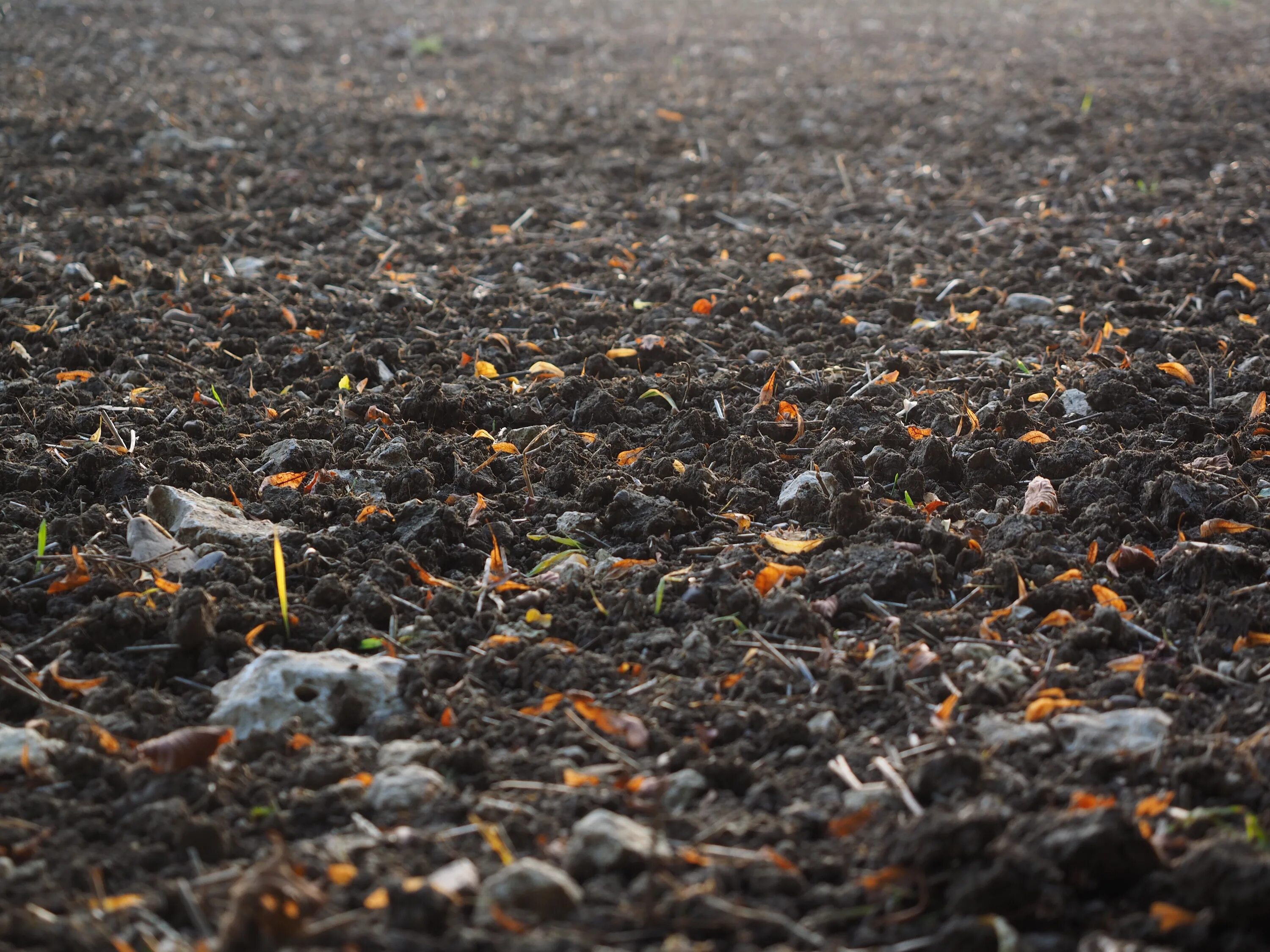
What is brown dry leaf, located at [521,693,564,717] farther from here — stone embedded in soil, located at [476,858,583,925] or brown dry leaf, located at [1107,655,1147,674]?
brown dry leaf, located at [1107,655,1147,674]

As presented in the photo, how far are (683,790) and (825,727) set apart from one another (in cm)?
30

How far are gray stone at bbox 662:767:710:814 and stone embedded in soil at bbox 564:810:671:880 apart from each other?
13 centimetres

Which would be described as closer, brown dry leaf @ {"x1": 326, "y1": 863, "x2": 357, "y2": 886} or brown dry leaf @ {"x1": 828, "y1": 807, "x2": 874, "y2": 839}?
brown dry leaf @ {"x1": 326, "y1": 863, "x2": 357, "y2": 886}

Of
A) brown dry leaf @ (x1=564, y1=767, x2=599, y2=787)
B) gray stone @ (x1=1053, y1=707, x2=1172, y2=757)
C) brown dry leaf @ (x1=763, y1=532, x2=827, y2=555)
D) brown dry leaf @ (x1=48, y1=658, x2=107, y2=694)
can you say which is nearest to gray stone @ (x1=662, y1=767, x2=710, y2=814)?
brown dry leaf @ (x1=564, y1=767, x2=599, y2=787)

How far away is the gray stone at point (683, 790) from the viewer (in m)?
1.79

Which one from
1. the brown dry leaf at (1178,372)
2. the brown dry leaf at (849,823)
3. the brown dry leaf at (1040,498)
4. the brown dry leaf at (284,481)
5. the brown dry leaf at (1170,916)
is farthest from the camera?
the brown dry leaf at (1178,372)

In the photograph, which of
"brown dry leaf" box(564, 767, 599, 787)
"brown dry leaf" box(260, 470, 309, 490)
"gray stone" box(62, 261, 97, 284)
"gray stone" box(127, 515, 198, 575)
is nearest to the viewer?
"brown dry leaf" box(564, 767, 599, 787)

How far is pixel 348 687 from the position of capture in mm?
2062

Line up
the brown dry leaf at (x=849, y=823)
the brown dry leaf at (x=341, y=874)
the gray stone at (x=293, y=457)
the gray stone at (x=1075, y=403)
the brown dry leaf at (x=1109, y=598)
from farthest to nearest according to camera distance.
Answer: the gray stone at (x=1075, y=403) < the gray stone at (x=293, y=457) < the brown dry leaf at (x=1109, y=598) < the brown dry leaf at (x=849, y=823) < the brown dry leaf at (x=341, y=874)

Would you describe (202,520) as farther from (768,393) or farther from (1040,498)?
(1040,498)

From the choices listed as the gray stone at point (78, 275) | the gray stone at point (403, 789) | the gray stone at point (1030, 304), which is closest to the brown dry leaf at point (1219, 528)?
the gray stone at point (1030, 304)

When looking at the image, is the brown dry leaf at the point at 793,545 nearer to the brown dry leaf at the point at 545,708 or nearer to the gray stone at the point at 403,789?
the brown dry leaf at the point at 545,708

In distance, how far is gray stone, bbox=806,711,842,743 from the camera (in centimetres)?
193

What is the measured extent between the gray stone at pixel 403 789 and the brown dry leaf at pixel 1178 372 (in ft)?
8.16
